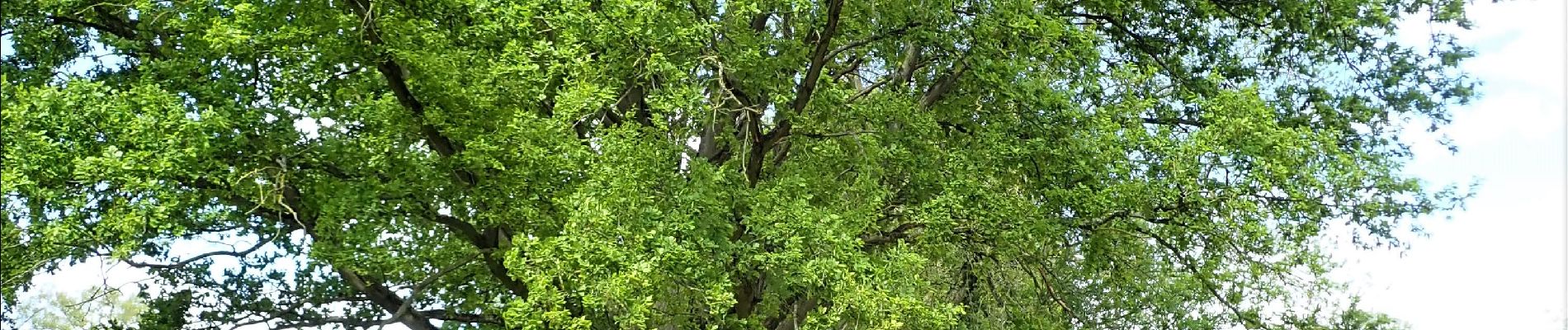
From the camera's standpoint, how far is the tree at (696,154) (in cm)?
1087

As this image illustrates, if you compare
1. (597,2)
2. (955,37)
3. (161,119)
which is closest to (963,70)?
(955,37)

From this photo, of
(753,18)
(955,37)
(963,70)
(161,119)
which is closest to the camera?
(161,119)

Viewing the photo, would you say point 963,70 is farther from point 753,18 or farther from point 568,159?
point 568,159

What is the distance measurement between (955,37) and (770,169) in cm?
283

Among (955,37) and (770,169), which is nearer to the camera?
(955,37)

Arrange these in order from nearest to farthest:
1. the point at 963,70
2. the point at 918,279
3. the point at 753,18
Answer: the point at 918,279 < the point at 963,70 < the point at 753,18

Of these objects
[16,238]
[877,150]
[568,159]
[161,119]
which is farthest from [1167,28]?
[16,238]

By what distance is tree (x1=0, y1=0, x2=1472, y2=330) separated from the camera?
35.7 ft

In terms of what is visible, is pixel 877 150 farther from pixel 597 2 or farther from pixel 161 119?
pixel 161 119

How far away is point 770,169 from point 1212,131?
169 inches

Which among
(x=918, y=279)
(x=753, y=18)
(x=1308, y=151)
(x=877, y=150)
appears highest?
(x=753, y=18)

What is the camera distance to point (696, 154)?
1411 centimetres

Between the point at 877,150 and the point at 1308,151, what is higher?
the point at 877,150

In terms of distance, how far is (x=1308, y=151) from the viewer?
39.7 feet
